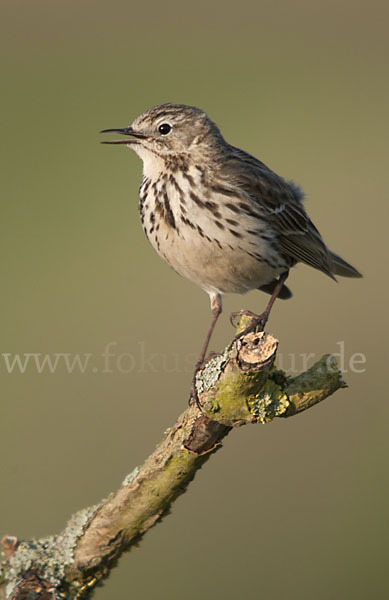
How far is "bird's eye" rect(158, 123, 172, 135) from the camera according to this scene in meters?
5.77

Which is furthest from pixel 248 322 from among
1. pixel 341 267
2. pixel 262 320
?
pixel 341 267

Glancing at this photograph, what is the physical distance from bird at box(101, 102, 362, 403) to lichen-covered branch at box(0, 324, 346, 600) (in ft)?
2.41

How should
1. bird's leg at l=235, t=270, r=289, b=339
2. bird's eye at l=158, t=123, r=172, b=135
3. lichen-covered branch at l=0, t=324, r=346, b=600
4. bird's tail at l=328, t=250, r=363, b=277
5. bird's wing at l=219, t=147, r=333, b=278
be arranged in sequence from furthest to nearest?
1. bird's tail at l=328, t=250, r=363, b=277
2. bird's eye at l=158, t=123, r=172, b=135
3. bird's wing at l=219, t=147, r=333, b=278
4. bird's leg at l=235, t=270, r=289, b=339
5. lichen-covered branch at l=0, t=324, r=346, b=600

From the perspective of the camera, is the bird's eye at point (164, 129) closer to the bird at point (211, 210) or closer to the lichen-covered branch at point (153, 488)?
the bird at point (211, 210)

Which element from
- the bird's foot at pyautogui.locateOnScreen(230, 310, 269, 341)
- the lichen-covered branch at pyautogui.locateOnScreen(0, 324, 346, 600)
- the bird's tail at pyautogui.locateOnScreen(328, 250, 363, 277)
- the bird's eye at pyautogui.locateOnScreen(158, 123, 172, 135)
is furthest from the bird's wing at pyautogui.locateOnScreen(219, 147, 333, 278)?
the lichen-covered branch at pyautogui.locateOnScreen(0, 324, 346, 600)

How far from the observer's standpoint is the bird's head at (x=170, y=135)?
573 cm

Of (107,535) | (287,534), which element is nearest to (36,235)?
(287,534)

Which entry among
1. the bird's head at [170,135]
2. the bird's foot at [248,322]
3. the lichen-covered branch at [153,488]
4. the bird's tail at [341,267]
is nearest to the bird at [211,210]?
the bird's head at [170,135]

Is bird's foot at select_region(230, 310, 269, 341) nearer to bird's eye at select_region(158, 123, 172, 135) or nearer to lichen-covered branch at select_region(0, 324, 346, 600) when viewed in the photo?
lichen-covered branch at select_region(0, 324, 346, 600)

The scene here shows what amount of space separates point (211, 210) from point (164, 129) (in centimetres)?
77

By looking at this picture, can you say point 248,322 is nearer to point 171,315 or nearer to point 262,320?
point 262,320

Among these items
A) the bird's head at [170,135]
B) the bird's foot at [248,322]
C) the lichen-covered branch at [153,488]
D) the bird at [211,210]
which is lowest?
the lichen-covered branch at [153,488]

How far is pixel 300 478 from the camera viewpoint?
27.3ft

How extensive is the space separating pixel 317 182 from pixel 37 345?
13.8ft
